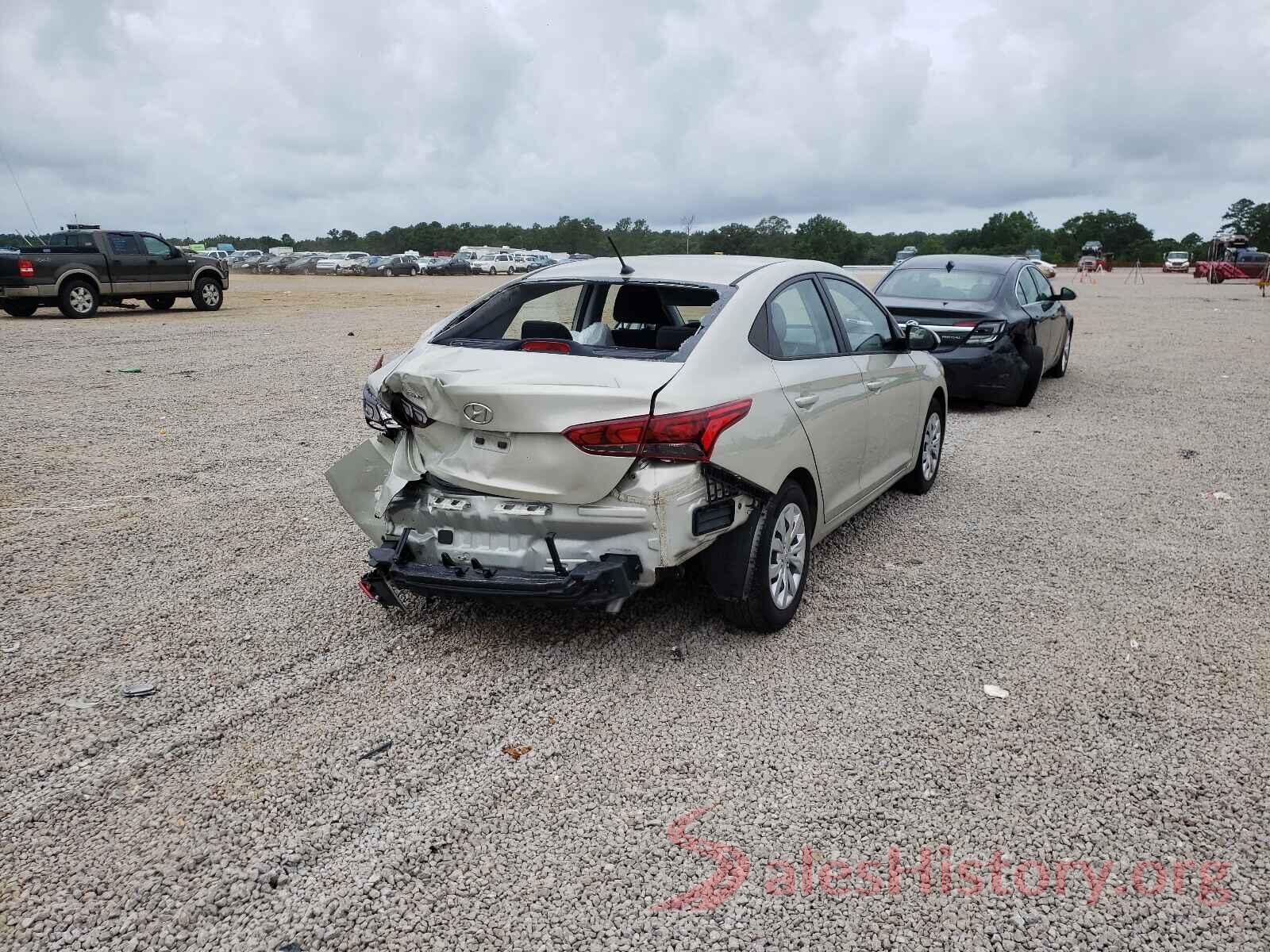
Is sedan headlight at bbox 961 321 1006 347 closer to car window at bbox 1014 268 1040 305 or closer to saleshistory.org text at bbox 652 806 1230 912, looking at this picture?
car window at bbox 1014 268 1040 305

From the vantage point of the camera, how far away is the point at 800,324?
4.68 meters

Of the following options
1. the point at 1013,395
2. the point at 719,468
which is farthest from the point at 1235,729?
the point at 1013,395

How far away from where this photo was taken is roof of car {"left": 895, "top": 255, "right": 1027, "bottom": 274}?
10.3m

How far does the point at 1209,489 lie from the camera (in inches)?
265

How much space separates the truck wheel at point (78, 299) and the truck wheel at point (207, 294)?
2.27 meters

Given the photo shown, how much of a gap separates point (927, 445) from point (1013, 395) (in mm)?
3843

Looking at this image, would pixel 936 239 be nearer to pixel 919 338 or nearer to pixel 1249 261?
pixel 1249 261

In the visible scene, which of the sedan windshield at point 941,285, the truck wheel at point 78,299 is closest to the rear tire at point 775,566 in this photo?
the sedan windshield at point 941,285

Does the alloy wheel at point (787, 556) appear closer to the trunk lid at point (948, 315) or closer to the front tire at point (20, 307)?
the trunk lid at point (948, 315)

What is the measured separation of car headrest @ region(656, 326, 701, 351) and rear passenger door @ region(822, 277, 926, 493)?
4.16 feet

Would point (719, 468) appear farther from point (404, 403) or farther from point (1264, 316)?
point (1264, 316)

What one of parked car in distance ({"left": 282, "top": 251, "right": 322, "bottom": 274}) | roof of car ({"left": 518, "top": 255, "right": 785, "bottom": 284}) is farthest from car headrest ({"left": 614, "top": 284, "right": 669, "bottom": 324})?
parked car in distance ({"left": 282, "top": 251, "right": 322, "bottom": 274})

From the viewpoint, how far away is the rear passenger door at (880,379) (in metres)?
5.21

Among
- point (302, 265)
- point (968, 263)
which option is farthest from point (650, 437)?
point (302, 265)
